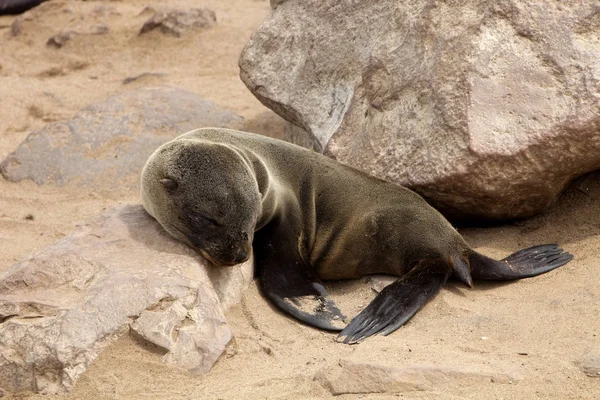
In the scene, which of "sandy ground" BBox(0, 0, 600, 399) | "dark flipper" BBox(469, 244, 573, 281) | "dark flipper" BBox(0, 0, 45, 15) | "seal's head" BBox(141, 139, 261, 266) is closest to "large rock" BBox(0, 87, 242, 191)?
"sandy ground" BBox(0, 0, 600, 399)

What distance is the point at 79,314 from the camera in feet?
12.4

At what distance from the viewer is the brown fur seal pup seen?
4.47 meters

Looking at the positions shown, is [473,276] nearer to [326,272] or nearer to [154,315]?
[326,272]

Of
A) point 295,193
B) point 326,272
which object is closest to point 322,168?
point 295,193

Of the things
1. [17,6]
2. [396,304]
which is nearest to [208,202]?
[396,304]

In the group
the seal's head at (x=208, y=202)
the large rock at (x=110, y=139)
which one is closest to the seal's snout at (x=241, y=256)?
the seal's head at (x=208, y=202)

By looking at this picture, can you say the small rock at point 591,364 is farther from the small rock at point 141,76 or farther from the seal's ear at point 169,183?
the small rock at point 141,76

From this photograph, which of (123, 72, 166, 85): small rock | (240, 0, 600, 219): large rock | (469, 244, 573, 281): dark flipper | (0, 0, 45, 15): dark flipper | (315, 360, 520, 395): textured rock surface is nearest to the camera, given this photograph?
(315, 360, 520, 395): textured rock surface

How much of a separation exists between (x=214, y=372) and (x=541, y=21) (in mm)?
2883

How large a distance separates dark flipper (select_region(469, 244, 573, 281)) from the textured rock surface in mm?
1374

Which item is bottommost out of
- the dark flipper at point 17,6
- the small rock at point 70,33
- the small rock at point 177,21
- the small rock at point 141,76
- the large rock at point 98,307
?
the dark flipper at point 17,6

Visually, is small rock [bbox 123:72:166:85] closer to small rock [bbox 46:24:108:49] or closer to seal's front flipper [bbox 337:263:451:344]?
small rock [bbox 46:24:108:49]

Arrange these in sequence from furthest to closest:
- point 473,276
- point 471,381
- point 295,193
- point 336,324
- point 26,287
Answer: point 295,193
point 473,276
point 336,324
point 26,287
point 471,381

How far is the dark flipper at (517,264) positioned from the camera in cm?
486
